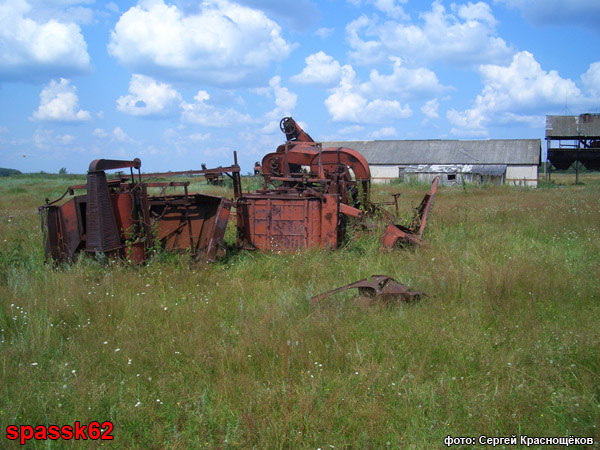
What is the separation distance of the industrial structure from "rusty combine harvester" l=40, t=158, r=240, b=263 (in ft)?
142

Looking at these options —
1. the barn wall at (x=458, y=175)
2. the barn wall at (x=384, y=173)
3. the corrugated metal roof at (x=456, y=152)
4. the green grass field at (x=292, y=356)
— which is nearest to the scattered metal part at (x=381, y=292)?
the green grass field at (x=292, y=356)

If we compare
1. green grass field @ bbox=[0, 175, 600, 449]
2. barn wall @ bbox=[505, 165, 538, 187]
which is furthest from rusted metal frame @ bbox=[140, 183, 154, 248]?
barn wall @ bbox=[505, 165, 538, 187]

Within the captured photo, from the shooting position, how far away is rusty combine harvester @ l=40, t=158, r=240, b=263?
20.1 ft

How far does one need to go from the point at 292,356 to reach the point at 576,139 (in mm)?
46975

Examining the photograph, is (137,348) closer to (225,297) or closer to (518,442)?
(225,297)

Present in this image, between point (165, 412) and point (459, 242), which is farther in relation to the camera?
point (459, 242)

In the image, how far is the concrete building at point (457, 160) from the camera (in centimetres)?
3725

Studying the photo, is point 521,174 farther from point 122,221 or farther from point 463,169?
point 122,221

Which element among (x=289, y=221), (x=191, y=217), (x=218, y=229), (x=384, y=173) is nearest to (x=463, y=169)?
(x=384, y=173)

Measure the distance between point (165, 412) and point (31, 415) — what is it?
89 cm

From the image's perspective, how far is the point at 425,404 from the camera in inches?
126

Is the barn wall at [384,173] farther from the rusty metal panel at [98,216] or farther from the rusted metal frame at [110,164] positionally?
the rusty metal panel at [98,216]

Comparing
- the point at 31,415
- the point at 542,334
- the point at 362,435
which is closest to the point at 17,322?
the point at 31,415

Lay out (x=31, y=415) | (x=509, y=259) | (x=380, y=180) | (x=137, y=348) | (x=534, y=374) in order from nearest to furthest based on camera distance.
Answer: (x=31, y=415), (x=534, y=374), (x=137, y=348), (x=509, y=259), (x=380, y=180)
